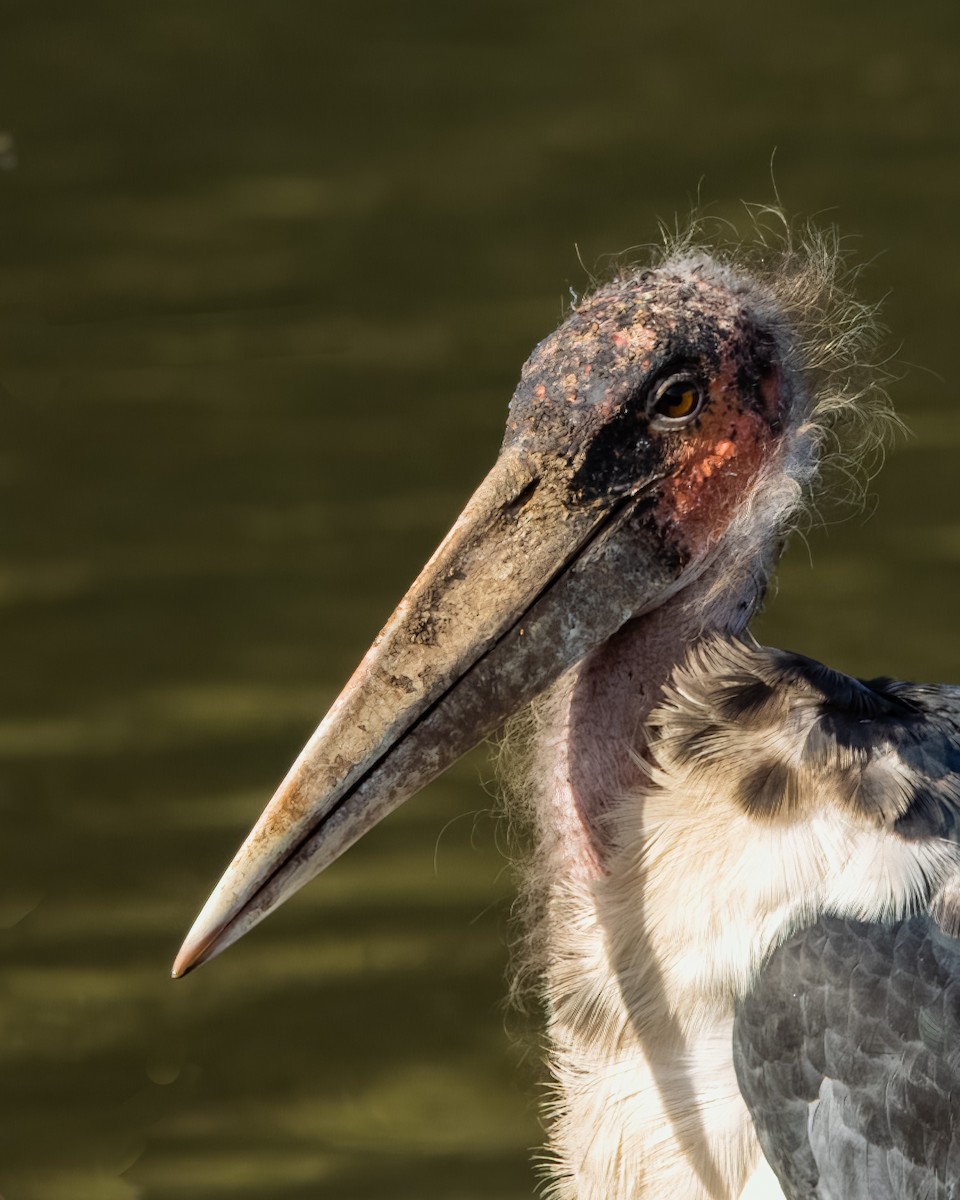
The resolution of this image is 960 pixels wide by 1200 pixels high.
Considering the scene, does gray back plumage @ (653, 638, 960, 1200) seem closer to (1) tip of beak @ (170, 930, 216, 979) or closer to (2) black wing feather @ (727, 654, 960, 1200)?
(2) black wing feather @ (727, 654, 960, 1200)

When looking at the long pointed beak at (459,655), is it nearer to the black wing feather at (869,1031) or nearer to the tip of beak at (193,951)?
the tip of beak at (193,951)

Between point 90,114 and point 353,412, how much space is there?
6.14 ft

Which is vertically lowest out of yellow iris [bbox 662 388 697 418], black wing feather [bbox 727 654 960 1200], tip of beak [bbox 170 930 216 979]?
black wing feather [bbox 727 654 960 1200]

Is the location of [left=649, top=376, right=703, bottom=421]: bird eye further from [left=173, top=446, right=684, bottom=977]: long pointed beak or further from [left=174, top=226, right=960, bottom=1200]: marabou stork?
[left=173, top=446, right=684, bottom=977]: long pointed beak

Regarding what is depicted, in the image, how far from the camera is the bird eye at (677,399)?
291cm

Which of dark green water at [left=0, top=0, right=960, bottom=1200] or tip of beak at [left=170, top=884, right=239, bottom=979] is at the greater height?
dark green water at [left=0, top=0, right=960, bottom=1200]

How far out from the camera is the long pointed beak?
2723mm

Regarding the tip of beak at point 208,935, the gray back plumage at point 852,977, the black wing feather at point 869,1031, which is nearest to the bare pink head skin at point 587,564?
the tip of beak at point 208,935

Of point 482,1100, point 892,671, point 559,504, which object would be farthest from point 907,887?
point 892,671

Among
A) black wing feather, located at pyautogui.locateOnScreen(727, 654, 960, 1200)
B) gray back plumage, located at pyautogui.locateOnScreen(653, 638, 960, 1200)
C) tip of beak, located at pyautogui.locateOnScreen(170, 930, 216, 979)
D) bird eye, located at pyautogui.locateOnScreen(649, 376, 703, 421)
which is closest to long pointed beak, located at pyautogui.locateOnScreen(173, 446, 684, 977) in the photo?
tip of beak, located at pyautogui.locateOnScreen(170, 930, 216, 979)

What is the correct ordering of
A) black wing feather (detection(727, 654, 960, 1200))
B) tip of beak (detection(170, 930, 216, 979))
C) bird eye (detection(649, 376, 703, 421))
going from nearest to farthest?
black wing feather (detection(727, 654, 960, 1200)) → tip of beak (detection(170, 930, 216, 979)) → bird eye (detection(649, 376, 703, 421))

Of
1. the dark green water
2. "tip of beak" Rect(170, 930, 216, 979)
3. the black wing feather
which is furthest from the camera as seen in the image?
the dark green water

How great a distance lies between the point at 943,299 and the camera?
6988 mm

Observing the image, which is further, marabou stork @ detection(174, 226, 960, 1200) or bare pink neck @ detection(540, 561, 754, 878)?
bare pink neck @ detection(540, 561, 754, 878)
